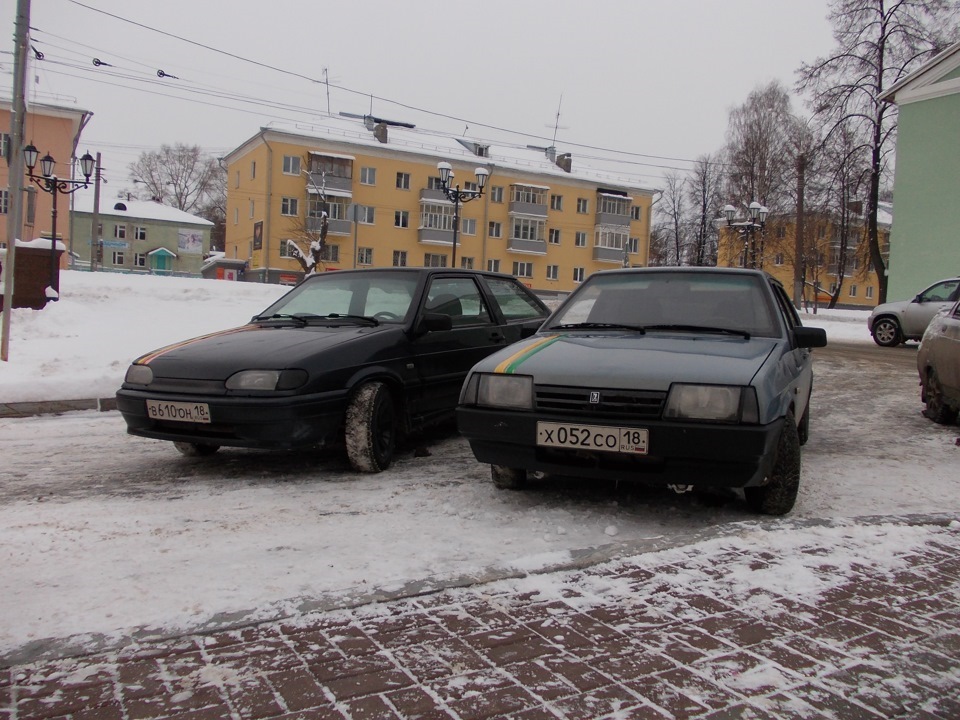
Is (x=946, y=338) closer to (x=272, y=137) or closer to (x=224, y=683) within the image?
(x=224, y=683)

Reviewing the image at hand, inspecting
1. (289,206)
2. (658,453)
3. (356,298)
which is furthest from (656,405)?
(289,206)

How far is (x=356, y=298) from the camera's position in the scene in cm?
559

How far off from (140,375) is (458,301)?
7.86 ft

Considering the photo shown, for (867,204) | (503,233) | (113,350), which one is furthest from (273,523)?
(503,233)

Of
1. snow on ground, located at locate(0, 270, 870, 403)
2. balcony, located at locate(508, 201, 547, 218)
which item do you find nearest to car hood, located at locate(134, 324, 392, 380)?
snow on ground, located at locate(0, 270, 870, 403)

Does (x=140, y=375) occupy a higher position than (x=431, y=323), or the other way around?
(x=431, y=323)

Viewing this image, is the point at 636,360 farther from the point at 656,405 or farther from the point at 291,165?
the point at 291,165

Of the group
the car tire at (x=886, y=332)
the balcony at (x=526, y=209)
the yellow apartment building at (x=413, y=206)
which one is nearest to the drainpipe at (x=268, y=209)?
the yellow apartment building at (x=413, y=206)

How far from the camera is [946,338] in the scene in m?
6.39

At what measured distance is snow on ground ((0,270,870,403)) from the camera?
7.62m

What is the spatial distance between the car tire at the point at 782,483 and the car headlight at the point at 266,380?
8.44 ft

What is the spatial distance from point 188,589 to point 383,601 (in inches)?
29.4

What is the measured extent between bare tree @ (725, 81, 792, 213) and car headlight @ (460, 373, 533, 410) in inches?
1576

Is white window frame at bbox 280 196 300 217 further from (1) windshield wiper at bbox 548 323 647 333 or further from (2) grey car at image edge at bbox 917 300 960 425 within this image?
(1) windshield wiper at bbox 548 323 647 333
